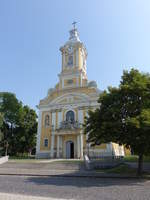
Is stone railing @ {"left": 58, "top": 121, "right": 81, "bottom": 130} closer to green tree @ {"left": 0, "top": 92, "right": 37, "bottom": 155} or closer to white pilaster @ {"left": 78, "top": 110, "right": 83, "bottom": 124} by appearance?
white pilaster @ {"left": 78, "top": 110, "right": 83, "bottom": 124}

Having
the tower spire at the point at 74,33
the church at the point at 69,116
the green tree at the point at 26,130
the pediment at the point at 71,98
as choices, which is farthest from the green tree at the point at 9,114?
the tower spire at the point at 74,33

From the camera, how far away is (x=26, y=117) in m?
40.3

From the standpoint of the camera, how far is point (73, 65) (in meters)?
35.7

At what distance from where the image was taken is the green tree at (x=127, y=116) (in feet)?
40.7

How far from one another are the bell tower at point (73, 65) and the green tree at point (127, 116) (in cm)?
1836

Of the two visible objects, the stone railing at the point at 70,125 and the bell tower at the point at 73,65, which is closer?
the stone railing at the point at 70,125

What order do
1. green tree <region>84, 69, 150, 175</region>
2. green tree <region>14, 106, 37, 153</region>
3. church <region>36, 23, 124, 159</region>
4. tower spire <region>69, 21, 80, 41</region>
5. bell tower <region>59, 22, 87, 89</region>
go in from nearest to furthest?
1. green tree <region>84, 69, 150, 175</region>
2. church <region>36, 23, 124, 159</region>
3. bell tower <region>59, 22, 87, 89</region>
4. green tree <region>14, 106, 37, 153</region>
5. tower spire <region>69, 21, 80, 41</region>

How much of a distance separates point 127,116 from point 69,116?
1773cm

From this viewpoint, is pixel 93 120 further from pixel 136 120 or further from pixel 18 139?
pixel 18 139

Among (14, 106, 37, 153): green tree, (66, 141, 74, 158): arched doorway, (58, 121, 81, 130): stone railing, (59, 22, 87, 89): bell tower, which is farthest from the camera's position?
(14, 106, 37, 153): green tree

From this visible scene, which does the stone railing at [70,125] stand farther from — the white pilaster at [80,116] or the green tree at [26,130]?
the green tree at [26,130]

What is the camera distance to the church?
93.4 ft

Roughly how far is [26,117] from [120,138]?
3014 centimetres

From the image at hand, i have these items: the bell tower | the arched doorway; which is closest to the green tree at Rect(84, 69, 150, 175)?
the arched doorway
